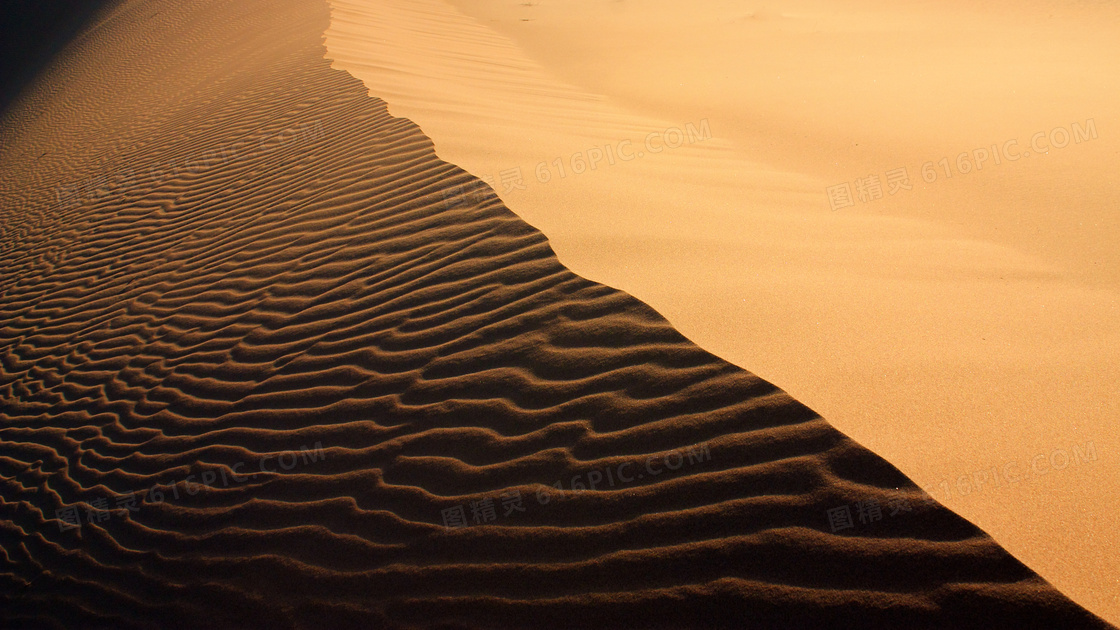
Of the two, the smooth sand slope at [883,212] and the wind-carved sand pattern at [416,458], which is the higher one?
the smooth sand slope at [883,212]

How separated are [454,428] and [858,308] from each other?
212 cm

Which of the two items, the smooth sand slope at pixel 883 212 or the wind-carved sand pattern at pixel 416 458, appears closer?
the wind-carved sand pattern at pixel 416 458

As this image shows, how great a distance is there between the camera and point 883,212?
4.90 metres

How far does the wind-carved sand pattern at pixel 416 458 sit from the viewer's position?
6.48 ft

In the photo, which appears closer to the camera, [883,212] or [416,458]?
[416,458]

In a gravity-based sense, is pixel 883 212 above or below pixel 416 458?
above

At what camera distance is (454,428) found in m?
2.86

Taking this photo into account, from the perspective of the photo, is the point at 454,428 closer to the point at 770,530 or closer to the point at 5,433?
the point at 770,530

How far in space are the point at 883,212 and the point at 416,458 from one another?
412 centimetres

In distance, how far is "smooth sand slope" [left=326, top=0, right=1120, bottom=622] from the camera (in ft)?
7.75

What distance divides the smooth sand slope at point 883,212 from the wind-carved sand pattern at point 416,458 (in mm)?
313

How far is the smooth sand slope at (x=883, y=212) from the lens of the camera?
93.0 inches

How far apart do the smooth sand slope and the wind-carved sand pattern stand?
31 cm

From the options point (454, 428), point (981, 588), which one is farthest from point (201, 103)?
point (981, 588)
